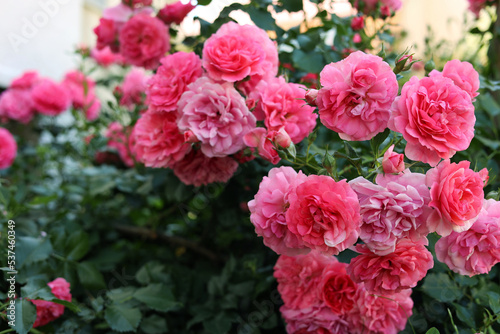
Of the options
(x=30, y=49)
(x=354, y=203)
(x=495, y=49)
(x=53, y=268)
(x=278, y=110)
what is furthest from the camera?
(x=30, y=49)

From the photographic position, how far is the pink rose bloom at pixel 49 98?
154cm

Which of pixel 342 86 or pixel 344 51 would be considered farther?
pixel 344 51

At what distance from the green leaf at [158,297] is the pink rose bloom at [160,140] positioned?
0.29 m

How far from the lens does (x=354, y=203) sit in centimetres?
49

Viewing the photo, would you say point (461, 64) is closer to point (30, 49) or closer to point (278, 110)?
point (278, 110)

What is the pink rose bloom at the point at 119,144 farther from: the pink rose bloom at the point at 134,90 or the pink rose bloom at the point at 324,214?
the pink rose bloom at the point at 324,214

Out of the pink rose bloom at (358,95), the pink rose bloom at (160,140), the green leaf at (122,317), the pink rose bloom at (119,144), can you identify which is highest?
the pink rose bloom at (358,95)

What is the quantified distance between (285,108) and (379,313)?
371mm

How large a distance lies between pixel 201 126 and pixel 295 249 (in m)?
0.25

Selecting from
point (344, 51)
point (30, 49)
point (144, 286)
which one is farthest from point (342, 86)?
point (30, 49)

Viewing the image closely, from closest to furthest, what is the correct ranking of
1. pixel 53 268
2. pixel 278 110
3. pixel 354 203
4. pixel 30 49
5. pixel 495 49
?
1. pixel 354 203
2. pixel 278 110
3. pixel 53 268
4. pixel 495 49
5. pixel 30 49

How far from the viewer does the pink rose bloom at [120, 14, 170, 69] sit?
0.92 metres

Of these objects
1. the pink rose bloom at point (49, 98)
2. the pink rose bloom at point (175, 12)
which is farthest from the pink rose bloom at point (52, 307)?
the pink rose bloom at point (49, 98)

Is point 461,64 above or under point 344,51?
above
